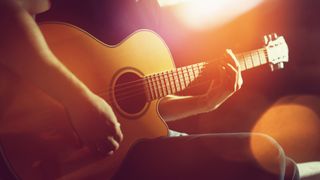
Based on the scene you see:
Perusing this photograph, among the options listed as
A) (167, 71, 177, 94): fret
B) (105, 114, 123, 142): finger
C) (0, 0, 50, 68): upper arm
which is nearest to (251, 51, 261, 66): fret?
(167, 71, 177, 94): fret

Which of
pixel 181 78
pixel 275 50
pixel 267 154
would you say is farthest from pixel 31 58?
pixel 275 50

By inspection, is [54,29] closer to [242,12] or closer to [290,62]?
[242,12]

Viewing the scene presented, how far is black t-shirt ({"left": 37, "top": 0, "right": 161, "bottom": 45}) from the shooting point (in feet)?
3.66

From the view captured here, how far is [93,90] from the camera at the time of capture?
3.32ft

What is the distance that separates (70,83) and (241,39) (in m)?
1.11

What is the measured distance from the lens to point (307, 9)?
71.7 inches

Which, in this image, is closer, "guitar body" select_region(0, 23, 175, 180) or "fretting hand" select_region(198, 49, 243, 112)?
"guitar body" select_region(0, 23, 175, 180)

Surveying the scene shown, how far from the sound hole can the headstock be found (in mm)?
641

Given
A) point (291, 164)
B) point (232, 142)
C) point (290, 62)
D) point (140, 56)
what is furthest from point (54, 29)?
point (290, 62)

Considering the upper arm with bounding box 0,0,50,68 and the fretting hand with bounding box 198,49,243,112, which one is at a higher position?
the upper arm with bounding box 0,0,50,68

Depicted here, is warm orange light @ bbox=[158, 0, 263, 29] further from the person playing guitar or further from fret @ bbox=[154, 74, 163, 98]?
the person playing guitar

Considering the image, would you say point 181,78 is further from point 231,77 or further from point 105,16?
Result: point 105,16

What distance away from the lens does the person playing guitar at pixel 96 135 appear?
89cm

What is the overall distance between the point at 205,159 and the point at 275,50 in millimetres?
721
